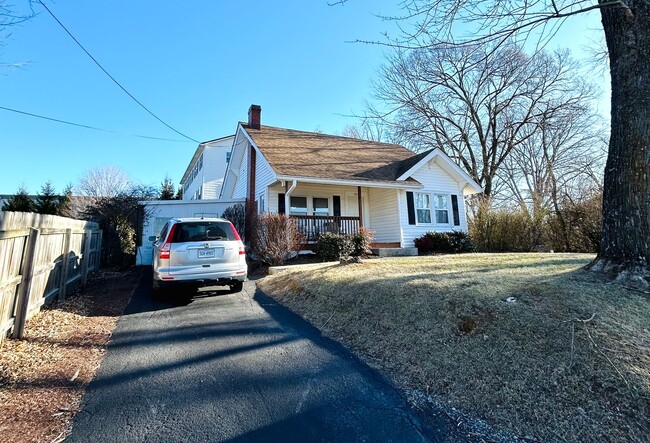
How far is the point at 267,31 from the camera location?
1071cm

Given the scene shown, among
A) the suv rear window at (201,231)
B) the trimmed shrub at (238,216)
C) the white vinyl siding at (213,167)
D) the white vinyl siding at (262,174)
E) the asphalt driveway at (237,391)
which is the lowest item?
the asphalt driveway at (237,391)

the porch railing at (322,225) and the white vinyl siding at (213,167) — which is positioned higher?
the white vinyl siding at (213,167)

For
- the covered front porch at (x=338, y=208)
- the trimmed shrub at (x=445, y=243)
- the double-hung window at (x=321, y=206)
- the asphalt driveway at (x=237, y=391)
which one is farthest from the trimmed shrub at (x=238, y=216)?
the asphalt driveway at (x=237, y=391)

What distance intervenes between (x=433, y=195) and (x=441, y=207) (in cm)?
73

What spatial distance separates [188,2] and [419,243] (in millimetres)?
12348

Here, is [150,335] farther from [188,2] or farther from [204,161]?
[204,161]

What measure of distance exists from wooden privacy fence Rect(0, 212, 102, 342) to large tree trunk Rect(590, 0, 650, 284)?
Answer: 7.63m

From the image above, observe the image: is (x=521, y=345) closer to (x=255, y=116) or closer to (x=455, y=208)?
(x=455, y=208)

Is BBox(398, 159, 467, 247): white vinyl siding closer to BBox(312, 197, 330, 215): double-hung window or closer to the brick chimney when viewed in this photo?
BBox(312, 197, 330, 215): double-hung window

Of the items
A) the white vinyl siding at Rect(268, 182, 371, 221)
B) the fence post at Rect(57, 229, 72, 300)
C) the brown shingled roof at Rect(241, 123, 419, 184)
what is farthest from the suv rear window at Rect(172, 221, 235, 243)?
the white vinyl siding at Rect(268, 182, 371, 221)

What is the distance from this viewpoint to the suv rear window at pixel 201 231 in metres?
6.84

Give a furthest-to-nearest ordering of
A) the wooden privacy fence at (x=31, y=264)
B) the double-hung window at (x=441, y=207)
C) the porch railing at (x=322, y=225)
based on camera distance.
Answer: the double-hung window at (x=441, y=207)
the porch railing at (x=322, y=225)
the wooden privacy fence at (x=31, y=264)

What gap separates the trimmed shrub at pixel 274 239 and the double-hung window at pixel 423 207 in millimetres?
7101

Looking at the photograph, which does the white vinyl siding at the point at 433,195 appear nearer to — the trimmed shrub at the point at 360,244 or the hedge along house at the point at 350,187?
the hedge along house at the point at 350,187
